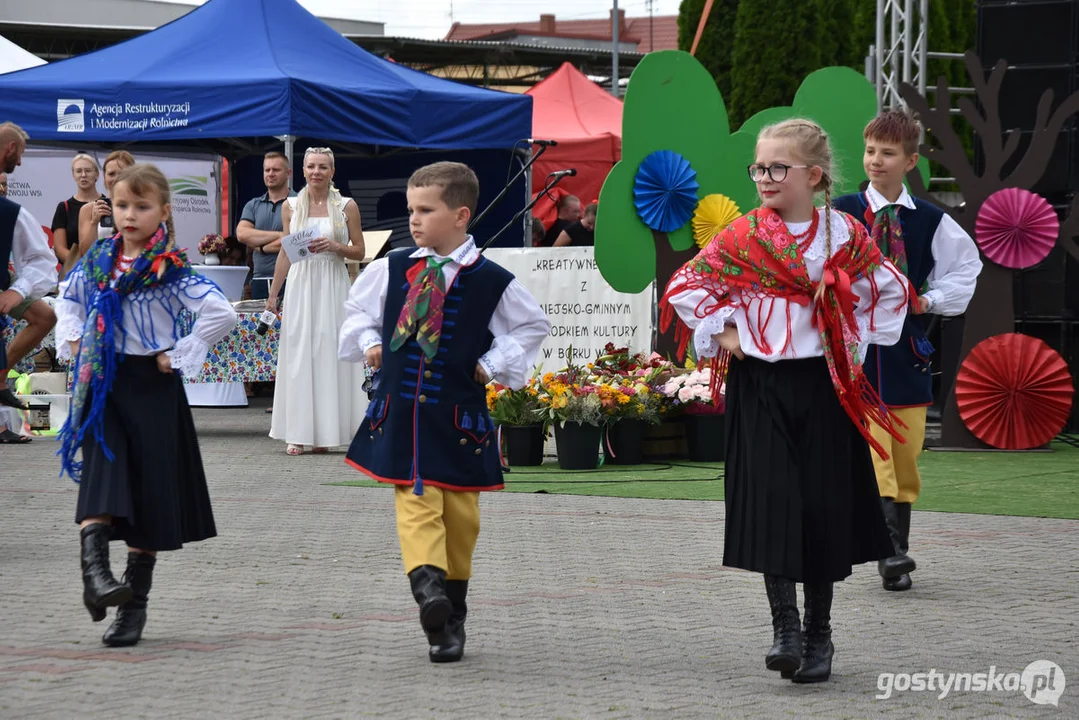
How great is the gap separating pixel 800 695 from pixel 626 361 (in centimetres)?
668

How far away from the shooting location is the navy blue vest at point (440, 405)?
488 centimetres

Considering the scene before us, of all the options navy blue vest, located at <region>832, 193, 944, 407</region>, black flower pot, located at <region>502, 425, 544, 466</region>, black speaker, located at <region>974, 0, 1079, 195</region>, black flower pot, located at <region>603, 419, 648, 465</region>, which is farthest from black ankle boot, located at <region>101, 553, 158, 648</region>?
black speaker, located at <region>974, 0, 1079, 195</region>

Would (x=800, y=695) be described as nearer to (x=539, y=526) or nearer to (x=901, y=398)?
(x=901, y=398)

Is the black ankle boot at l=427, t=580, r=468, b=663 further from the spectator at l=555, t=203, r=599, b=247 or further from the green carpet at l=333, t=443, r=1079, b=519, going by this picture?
the spectator at l=555, t=203, r=599, b=247

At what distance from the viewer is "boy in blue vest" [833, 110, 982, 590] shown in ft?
20.5

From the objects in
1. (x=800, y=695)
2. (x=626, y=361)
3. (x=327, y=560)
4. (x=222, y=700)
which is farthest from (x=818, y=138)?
(x=626, y=361)

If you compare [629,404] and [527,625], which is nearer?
[527,625]

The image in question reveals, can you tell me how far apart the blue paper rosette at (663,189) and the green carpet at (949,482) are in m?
2.17

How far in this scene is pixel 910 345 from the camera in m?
6.30

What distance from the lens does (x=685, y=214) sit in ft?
39.6

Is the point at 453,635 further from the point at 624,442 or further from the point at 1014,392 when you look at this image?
the point at 1014,392

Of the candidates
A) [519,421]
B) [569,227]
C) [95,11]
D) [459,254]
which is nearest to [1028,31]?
[569,227]

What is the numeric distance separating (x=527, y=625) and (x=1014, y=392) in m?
6.77

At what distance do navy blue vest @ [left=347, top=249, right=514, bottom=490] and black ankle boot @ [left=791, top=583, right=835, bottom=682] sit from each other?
105 cm
